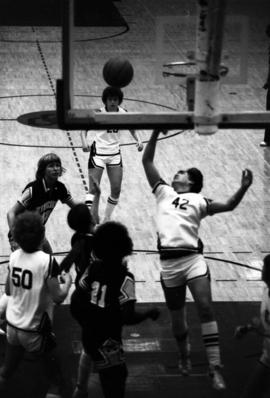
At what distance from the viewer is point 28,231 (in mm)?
7047

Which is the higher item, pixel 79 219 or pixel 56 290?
pixel 79 219

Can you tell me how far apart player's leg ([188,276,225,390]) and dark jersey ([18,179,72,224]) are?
1.88m

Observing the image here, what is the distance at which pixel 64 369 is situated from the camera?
7996 mm

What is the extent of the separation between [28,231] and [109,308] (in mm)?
867

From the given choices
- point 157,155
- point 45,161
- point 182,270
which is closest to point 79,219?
point 182,270

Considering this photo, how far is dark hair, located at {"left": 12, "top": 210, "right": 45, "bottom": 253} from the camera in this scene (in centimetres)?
704

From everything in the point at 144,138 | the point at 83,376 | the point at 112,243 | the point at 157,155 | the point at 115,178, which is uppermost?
the point at 112,243

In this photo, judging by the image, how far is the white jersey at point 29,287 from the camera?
7066 millimetres

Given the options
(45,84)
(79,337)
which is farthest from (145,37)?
Answer: (79,337)

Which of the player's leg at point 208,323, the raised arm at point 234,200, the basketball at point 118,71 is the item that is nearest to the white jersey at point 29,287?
the player's leg at point 208,323

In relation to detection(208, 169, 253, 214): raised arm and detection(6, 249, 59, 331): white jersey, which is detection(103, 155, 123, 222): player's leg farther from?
detection(6, 249, 59, 331): white jersey

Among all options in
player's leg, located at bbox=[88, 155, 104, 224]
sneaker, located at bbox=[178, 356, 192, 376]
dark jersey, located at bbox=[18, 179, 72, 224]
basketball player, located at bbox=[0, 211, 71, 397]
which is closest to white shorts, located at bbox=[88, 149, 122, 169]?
player's leg, located at bbox=[88, 155, 104, 224]

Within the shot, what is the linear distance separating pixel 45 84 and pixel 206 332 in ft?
34.1

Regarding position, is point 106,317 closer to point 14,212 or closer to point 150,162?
point 150,162
